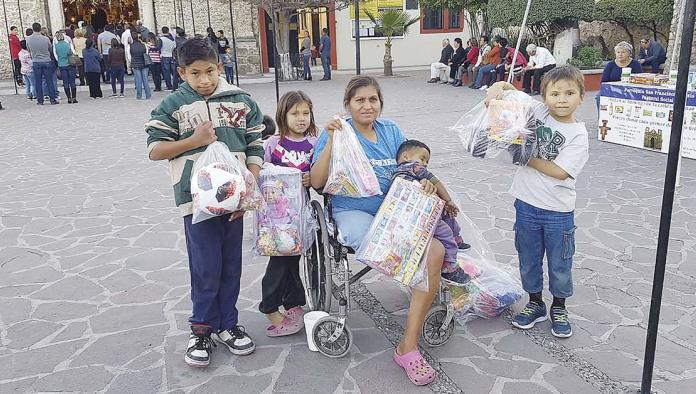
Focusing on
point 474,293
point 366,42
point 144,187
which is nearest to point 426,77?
point 366,42

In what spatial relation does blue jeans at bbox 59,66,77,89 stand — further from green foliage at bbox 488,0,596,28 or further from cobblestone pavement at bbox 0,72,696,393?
green foliage at bbox 488,0,596,28

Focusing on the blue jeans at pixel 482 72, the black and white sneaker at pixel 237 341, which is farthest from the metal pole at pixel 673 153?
the blue jeans at pixel 482 72

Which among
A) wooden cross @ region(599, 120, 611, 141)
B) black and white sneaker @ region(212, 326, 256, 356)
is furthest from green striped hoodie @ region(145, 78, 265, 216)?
wooden cross @ region(599, 120, 611, 141)

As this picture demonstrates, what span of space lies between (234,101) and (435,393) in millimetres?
1717

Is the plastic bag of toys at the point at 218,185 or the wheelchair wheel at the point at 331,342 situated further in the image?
the wheelchair wheel at the point at 331,342

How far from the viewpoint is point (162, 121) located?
2.84 m

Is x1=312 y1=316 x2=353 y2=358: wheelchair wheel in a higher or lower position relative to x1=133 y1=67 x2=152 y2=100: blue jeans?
lower

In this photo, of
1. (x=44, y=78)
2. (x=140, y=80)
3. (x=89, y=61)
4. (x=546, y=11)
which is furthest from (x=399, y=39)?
(x=44, y=78)

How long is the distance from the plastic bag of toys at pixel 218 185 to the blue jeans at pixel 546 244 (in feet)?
4.91

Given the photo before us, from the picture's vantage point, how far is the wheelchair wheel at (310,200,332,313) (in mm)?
3014

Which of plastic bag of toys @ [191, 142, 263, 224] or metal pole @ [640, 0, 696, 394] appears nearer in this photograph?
metal pole @ [640, 0, 696, 394]

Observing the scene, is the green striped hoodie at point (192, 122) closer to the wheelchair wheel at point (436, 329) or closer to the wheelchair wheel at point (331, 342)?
the wheelchair wheel at point (331, 342)

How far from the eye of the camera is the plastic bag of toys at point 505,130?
3.00 meters

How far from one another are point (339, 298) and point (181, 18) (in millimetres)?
20927
